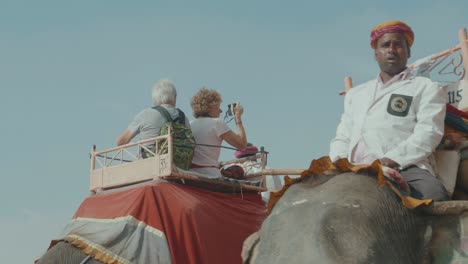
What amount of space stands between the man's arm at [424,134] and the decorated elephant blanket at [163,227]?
3274 mm

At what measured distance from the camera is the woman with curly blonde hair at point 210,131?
698cm

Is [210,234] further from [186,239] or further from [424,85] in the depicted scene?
[424,85]

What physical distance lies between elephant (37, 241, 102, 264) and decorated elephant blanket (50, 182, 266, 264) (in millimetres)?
64

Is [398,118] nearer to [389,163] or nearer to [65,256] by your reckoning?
[389,163]

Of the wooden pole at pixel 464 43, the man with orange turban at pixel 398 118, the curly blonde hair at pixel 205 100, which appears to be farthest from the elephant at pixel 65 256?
the man with orange turban at pixel 398 118

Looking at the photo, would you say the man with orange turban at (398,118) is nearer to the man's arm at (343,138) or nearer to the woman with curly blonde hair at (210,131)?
the man's arm at (343,138)

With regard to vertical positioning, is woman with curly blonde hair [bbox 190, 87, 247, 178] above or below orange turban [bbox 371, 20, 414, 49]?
below

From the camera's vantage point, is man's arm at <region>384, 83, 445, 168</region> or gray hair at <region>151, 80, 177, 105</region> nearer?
man's arm at <region>384, 83, 445, 168</region>

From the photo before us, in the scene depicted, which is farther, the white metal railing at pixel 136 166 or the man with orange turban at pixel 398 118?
the white metal railing at pixel 136 166

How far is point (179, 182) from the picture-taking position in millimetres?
6707

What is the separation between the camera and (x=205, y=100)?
7086mm

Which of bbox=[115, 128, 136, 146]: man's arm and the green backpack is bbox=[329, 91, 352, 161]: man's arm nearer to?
the green backpack

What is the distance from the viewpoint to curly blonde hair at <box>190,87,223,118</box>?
23.3 feet

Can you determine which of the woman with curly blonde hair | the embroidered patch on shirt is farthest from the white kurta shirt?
the woman with curly blonde hair
